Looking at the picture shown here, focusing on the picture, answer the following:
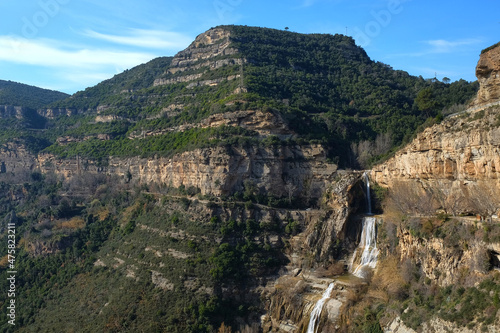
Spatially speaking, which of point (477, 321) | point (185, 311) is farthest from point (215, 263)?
point (477, 321)

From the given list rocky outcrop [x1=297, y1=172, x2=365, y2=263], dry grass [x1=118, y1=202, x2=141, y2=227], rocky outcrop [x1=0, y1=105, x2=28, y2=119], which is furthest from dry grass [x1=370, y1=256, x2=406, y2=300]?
rocky outcrop [x1=0, y1=105, x2=28, y2=119]

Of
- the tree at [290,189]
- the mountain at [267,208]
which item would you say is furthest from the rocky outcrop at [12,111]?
the tree at [290,189]

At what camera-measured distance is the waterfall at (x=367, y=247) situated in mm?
37438

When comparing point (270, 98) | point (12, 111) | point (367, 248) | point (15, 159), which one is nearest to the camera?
point (367, 248)

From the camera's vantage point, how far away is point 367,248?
127ft

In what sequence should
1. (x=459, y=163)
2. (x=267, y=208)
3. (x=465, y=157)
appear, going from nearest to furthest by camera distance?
(x=465, y=157), (x=459, y=163), (x=267, y=208)

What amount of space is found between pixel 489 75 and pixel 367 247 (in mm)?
18112

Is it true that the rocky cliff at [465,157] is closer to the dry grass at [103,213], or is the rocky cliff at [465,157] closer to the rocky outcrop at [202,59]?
the dry grass at [103,213]

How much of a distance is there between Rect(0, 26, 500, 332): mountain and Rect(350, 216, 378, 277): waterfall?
15cm

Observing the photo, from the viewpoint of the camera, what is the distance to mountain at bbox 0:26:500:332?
30.3m

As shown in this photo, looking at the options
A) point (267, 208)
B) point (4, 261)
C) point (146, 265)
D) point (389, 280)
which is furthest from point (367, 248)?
point (4, 261)

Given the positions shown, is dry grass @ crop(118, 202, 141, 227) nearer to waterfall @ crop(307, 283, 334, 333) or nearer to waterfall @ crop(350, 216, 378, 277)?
waterfall @ crop(307, 283, 334, 333)

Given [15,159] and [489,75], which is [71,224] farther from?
[489,75]

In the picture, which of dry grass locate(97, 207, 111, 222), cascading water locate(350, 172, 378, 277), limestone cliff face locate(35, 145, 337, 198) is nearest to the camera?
cascading water locate(350, 172, 378, 277)
